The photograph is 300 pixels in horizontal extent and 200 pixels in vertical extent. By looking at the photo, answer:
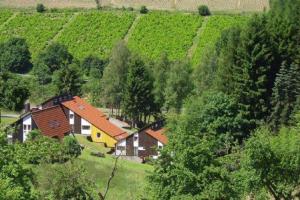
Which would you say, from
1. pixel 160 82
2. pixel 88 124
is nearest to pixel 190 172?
pixel 88 124

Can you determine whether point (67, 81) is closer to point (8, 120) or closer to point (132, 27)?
point (8, 120)

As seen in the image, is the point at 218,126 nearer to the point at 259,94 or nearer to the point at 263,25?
the point at 259,94

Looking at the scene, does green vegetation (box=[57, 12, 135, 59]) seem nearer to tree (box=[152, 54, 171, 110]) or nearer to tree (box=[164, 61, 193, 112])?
tree (box=[152, 54, 171, 110])

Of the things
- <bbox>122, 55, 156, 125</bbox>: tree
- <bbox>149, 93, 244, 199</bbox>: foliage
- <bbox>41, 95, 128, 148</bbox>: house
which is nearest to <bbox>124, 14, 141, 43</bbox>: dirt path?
<bbox>122, 55, 156, 125</bbox>: tree

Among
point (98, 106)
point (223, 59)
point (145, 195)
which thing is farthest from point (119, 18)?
point (145, 195)

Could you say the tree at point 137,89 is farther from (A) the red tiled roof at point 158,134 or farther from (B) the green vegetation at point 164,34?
(B) the green vegetation at point 164,34

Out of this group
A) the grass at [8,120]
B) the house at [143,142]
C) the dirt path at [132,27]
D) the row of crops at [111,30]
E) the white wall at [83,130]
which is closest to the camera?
the house at [143,142]

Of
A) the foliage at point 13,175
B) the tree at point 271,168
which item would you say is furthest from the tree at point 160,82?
the foliage at point 13,175
